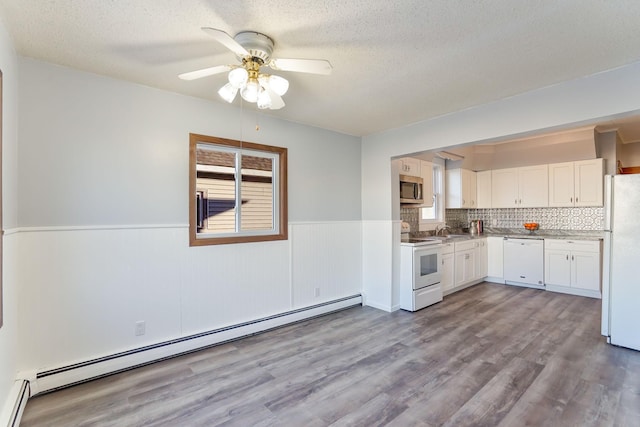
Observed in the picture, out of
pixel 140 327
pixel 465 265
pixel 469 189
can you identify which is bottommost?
pixel 140 327

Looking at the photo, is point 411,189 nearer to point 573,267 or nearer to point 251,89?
point 573,267

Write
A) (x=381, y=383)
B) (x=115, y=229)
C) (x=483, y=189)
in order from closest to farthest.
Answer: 1. (x=381, y=383)
2. (x=115, y=229)
3. (x=483, y=189)

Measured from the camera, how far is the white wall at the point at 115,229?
7.48 feet

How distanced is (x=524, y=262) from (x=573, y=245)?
0.75 m

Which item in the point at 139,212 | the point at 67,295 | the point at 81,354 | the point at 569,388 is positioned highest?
the point at 139,212

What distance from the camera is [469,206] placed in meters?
6.07

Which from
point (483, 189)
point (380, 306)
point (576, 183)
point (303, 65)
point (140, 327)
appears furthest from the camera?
point (483, 189)

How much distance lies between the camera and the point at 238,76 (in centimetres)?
188

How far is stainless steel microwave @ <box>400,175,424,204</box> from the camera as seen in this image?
14.9 feet

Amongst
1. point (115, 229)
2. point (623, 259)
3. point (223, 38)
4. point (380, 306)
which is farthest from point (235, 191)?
point (623, 259)

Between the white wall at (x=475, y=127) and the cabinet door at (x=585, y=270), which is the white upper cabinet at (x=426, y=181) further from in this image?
the cabinet door at (x=585, y=270)

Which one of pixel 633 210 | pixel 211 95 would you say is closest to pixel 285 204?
pixel 211 95

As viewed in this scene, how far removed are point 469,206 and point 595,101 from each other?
374cm

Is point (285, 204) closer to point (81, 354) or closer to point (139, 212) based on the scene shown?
point (139, 212)
